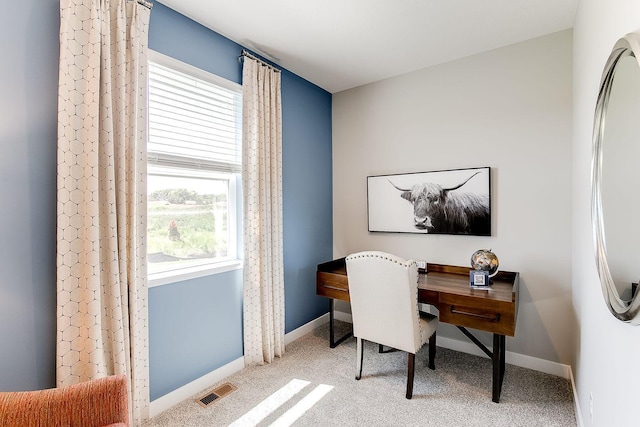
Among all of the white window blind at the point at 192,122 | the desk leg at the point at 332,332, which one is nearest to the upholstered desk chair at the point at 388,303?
the desk leg at the point at 332,332

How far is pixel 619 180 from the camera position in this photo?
1014mm

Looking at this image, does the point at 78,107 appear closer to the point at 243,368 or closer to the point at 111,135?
the point at 111,135

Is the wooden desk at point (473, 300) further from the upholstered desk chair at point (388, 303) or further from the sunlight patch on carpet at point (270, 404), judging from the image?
the sunlight patch on carpet at point (270, 404)

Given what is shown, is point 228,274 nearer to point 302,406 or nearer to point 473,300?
point 302,406

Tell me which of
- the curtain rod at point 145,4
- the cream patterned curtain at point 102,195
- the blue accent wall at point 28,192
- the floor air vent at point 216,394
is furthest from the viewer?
the floor air vent at point 216,394

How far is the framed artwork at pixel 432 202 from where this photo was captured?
2.70 meters

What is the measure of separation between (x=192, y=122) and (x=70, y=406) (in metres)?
1.74

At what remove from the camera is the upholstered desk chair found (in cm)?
210

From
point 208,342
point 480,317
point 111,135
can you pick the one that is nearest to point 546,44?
point 480,317

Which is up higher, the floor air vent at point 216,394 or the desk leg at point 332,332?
the desk leg at point 332,332

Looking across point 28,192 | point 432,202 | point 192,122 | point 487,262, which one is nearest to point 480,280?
point 487,262

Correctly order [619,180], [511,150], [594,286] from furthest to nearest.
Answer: [511,150] < [594,286] < [619,180]

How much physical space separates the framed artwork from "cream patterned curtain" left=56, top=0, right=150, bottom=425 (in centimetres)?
216

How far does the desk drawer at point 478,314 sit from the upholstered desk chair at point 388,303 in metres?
0.22
